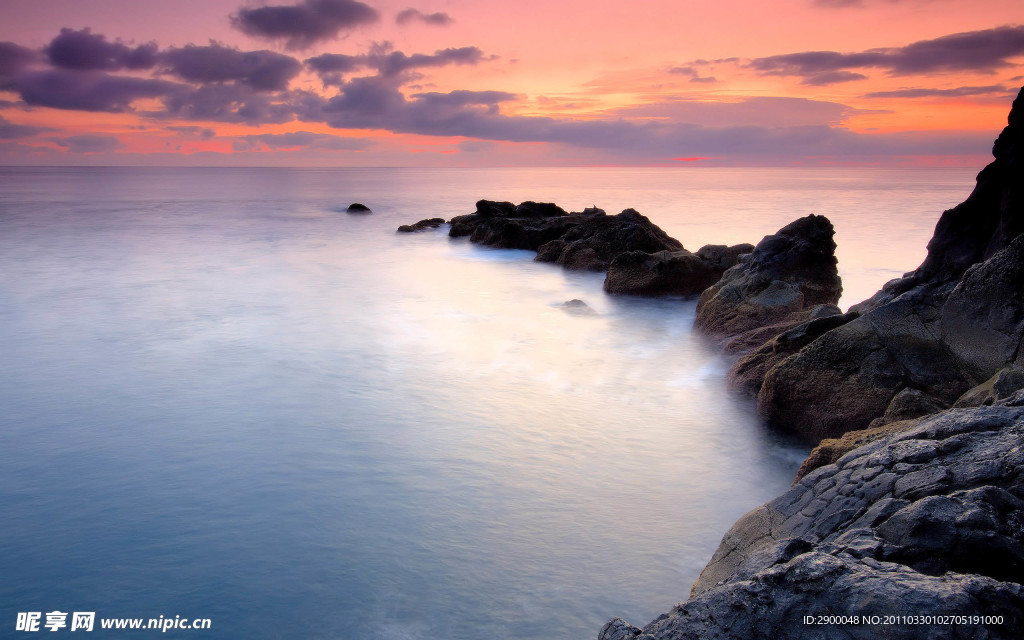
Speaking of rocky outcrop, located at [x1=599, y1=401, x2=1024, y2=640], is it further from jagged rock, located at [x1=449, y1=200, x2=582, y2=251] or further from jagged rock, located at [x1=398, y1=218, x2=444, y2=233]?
jagged rock, located at [x1=398, y1=218, x2=444, y2=233]

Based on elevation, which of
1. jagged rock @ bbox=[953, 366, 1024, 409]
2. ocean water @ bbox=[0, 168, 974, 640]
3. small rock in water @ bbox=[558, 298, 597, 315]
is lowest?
ocean water @ bbox=[0, 168, 974, 640]

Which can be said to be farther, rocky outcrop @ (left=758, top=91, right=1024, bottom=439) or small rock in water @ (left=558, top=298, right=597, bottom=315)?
small rock in water @ (left=558, top=298, right=597, bottom=315)

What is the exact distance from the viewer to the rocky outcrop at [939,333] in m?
5.92

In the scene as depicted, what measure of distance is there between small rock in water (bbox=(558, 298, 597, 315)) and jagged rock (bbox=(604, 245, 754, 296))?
4.79 ft

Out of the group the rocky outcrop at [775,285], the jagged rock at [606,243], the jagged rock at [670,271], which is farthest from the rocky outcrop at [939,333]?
the jagged rock at [606,243]

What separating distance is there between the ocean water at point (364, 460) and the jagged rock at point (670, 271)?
47 centimetres

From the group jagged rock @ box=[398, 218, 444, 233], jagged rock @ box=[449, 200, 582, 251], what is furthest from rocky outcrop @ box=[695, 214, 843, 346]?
jagged rock @ box=[398, 218, 444, 233]

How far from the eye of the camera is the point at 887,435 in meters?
4.51

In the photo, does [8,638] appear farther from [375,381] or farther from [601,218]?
[601,218]

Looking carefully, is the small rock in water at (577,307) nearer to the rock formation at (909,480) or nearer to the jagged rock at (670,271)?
the jagged rock at (670,271)

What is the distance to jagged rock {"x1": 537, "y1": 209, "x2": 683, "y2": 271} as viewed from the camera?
18.8m

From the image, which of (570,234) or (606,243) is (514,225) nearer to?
(570,234)

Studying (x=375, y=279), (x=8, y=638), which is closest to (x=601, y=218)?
(x=375, y=279)

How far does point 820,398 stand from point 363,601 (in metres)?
4.81
